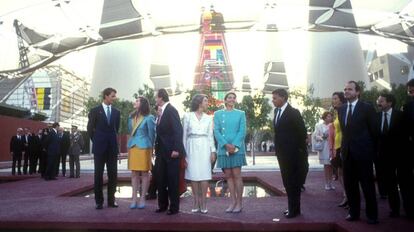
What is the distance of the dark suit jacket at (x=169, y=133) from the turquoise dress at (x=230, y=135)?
537mm

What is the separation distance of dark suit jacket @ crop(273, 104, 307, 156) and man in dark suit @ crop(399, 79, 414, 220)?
1258 millimetres

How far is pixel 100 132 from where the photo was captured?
6219mm

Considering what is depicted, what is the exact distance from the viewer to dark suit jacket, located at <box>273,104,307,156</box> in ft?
17.4

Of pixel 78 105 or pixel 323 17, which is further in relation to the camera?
pixel 78 105

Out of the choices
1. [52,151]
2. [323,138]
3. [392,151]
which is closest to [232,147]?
[392,151]

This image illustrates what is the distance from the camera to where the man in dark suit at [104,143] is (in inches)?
241

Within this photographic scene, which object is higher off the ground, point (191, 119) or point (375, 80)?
point (375, 80)

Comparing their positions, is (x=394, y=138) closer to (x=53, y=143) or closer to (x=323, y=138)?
(x=323, y=138)

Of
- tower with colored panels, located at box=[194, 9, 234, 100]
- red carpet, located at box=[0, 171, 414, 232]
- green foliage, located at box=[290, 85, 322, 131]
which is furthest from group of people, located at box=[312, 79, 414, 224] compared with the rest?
tower with colored panels, located at box=[194, 9, 234, 100]

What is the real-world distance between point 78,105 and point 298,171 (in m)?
99.3

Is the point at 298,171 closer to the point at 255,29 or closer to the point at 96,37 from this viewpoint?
the point at 96,37

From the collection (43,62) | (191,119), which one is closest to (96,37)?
(43,62)

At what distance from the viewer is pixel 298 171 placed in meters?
5.30

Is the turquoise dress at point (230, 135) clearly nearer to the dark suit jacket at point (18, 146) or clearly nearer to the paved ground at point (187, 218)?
the paved ground at point (187, 218)
